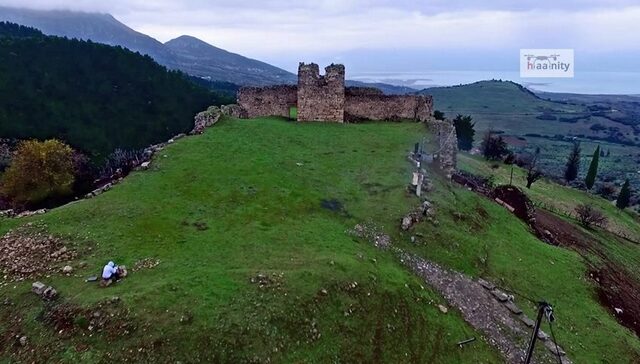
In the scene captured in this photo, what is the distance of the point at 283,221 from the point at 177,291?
22.7 ft

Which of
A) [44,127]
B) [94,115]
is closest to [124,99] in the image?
[94,115]

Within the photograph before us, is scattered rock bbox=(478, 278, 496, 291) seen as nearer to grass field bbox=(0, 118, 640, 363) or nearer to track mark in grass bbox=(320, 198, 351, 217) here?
grass field bbox=(0, 118, 640, 363)

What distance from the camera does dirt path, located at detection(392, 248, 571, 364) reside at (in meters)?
18.4

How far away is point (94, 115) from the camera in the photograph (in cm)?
7756

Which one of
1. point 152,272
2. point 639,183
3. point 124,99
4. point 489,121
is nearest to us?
point 152,272

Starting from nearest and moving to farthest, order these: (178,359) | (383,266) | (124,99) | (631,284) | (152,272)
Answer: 1. (178,359)
2. (152,272)
3. (383,266)
4. (631,284)
5. (124,99)

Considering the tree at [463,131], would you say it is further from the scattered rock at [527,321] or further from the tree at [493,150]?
the scattered rock at [527,321]

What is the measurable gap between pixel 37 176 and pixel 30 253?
14.4m

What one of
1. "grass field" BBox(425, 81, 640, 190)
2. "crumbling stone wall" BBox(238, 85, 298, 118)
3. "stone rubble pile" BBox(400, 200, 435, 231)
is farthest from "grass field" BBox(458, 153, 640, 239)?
"grass field" BBox(425, 81, 640, 190)

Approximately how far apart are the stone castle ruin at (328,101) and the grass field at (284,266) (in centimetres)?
965

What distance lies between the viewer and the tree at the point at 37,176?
29438mm

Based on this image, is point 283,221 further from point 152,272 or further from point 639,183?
point 639,183

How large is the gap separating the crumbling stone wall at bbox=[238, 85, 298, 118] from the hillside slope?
3598 centimetres

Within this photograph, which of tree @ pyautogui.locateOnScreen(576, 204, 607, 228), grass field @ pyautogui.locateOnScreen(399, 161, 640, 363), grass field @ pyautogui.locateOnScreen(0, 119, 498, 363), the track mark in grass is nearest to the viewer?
grass field @ pyautogui.locateOnScreen(0, 119, 498, 363)
